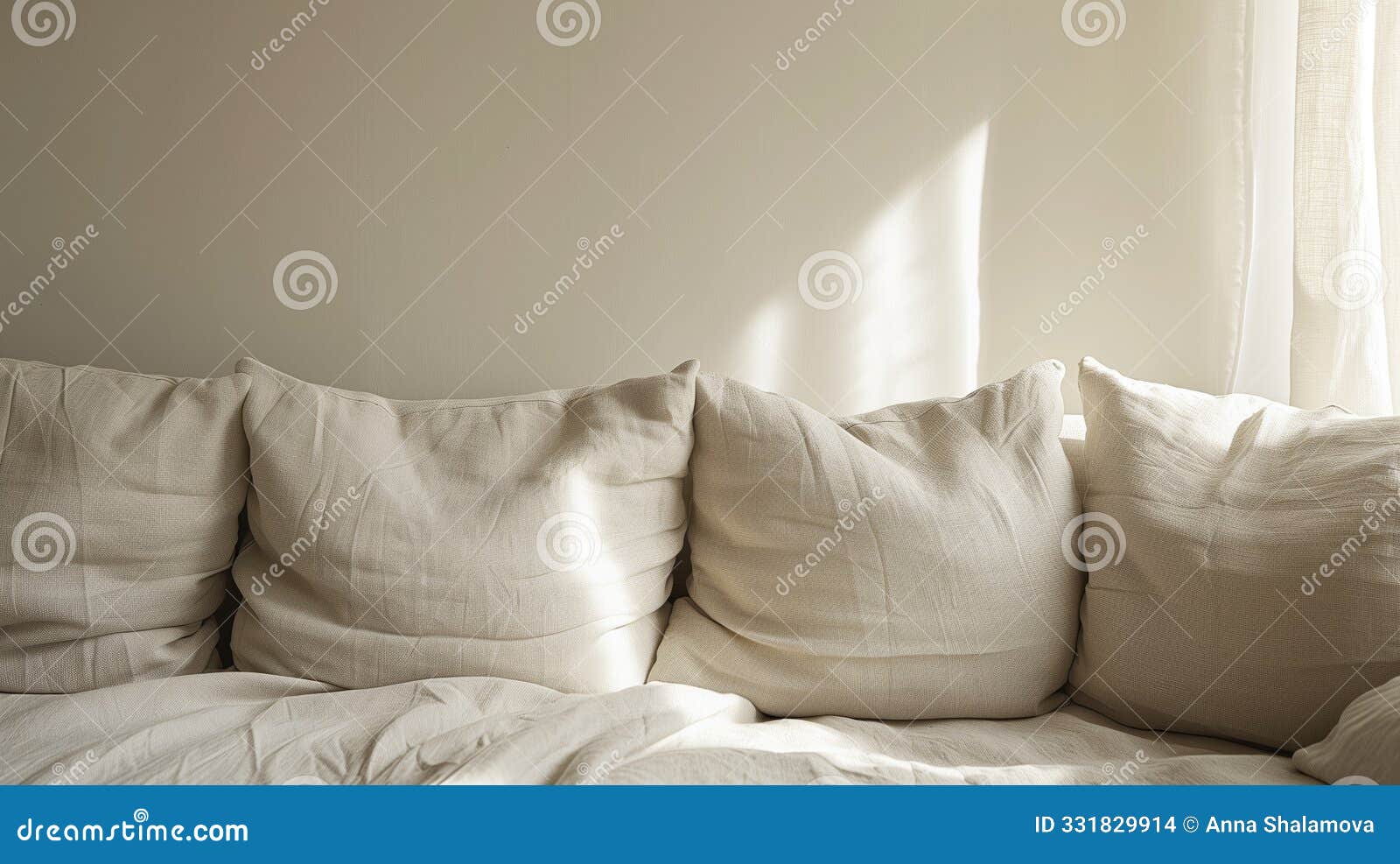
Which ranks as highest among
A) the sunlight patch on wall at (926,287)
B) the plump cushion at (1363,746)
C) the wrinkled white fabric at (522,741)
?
the sunlight patch on wall at (926,287)

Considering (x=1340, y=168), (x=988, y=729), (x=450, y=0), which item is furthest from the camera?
(x=450, y=0)

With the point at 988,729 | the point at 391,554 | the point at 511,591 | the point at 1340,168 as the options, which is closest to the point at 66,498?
the point at 391,554

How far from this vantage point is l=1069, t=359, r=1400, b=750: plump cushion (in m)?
1.28

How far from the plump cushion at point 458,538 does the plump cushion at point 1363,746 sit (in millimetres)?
928

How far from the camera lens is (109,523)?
4.62ft

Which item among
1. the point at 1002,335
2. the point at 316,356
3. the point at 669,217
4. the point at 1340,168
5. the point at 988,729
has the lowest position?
the point at 988,729

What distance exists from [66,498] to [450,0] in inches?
44.5

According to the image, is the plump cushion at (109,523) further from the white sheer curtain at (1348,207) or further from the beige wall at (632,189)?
the white sheer curtain at (1348,207)

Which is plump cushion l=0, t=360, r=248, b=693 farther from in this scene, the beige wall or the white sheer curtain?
the white sheer curtain

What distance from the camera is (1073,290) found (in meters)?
1.88

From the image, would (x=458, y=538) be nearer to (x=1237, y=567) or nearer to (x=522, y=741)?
(x=522, y=741)

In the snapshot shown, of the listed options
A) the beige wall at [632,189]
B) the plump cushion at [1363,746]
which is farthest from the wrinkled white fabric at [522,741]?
the beige wall at [632,189]

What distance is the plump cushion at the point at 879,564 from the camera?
1422 mm

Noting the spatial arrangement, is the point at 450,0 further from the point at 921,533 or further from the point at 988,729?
the point at 988,729
